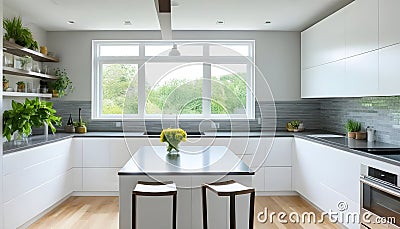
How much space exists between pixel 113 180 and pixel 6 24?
2446 mm

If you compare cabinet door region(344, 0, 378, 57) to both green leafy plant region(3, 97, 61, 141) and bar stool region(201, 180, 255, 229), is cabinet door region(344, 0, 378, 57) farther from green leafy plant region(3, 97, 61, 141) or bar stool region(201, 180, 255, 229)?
green leafy plant region(3, 97, 61, 141)

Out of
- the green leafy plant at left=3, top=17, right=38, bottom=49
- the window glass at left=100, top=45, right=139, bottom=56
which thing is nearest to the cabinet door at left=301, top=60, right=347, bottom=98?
the window glass at left=100, top=45, right=139, bottom=56

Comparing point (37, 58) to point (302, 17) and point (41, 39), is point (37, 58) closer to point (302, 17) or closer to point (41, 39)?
point (41, 39)

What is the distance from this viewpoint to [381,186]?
3494 mm

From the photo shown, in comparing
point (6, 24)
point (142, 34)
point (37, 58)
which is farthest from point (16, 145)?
point (142, 34)

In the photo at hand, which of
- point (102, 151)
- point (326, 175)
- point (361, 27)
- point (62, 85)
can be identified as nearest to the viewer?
point (361, 27)

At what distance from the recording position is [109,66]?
7066 mm

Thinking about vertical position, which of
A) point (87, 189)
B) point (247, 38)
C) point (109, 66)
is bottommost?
point (87, 189)

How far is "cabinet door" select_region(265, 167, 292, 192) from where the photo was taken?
20.7ft

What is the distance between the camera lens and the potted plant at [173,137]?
3.97 metres

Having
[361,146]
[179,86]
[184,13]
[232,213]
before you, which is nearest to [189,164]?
[232,213]

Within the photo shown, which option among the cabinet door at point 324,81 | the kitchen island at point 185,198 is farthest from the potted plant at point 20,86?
the cabinet door at point 324,81

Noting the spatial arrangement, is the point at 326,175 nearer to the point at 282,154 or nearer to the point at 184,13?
the point at 282,154

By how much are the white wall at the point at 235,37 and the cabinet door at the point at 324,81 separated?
396mm
